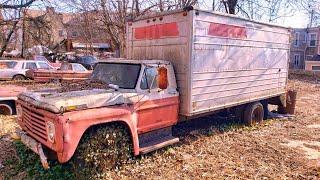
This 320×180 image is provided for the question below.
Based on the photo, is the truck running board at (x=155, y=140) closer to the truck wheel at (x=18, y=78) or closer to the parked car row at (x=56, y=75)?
the parked car row at (x=56, y=75)

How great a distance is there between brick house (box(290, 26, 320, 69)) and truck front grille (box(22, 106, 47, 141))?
3910cm

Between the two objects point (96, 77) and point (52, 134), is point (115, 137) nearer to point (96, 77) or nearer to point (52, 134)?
point (52, 134)

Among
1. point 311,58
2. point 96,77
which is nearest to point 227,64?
point 96,77

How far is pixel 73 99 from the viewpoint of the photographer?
4.70 m

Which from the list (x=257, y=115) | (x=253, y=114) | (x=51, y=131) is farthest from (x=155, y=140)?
(x=257, y=115)

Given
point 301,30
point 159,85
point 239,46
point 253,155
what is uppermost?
point 301,30

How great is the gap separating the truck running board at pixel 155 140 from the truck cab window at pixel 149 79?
0.93 meters

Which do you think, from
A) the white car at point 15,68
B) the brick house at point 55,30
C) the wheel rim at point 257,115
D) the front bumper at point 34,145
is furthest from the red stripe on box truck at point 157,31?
the white car at point 15,68

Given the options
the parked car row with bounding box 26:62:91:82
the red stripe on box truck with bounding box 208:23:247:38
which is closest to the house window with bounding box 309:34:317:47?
the parked car row with bounding box 26:62:91:82

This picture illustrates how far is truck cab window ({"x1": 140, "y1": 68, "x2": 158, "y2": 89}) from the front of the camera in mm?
5726

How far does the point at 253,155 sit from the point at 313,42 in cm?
3822

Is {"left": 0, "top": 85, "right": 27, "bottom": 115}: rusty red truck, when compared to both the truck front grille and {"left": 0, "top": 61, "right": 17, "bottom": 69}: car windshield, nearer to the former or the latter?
the truck front grille

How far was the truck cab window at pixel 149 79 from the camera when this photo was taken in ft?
18.8

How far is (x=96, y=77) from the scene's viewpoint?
20.8 feet
